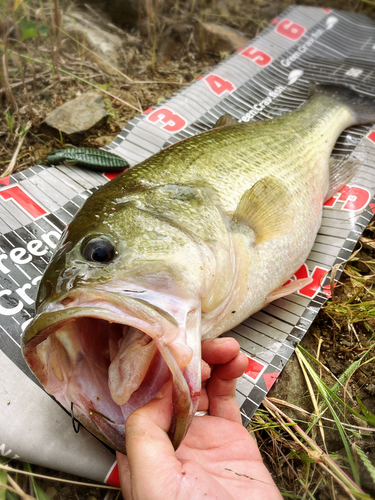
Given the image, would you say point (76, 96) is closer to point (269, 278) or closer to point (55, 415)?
point (269, 278)

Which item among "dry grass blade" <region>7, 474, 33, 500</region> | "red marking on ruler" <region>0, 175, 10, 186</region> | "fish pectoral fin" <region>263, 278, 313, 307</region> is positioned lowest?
"dry grass blade" <region>7, 474, 33, 500</region>

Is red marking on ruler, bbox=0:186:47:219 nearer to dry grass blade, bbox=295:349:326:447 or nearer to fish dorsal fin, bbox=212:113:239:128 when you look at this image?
fish dorsal fin, bbox=212:113:239:128

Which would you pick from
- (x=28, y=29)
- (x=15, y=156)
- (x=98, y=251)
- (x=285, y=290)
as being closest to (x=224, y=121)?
(x=285, y=290)

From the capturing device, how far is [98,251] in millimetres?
1360

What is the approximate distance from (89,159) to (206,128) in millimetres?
1191

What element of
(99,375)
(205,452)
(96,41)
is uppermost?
(96,41)

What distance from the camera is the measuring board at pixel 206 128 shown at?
1644 millimetres

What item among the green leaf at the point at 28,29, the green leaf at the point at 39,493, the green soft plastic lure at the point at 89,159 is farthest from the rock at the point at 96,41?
the green leaf at the point at 39,493

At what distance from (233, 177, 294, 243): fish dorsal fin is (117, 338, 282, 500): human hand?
0.64m

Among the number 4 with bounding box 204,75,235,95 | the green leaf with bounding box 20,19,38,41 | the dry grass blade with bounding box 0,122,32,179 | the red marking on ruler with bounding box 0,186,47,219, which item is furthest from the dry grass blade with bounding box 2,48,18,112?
the number 4 with bounding box 204,75,235,95

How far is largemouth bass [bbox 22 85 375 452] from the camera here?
124cm

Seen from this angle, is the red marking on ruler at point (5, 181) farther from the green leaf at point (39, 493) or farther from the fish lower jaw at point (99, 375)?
the green leaf at point (39, 493)

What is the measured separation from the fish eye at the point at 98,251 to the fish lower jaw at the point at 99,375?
22 cm

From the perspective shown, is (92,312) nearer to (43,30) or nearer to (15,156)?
(15,156)
